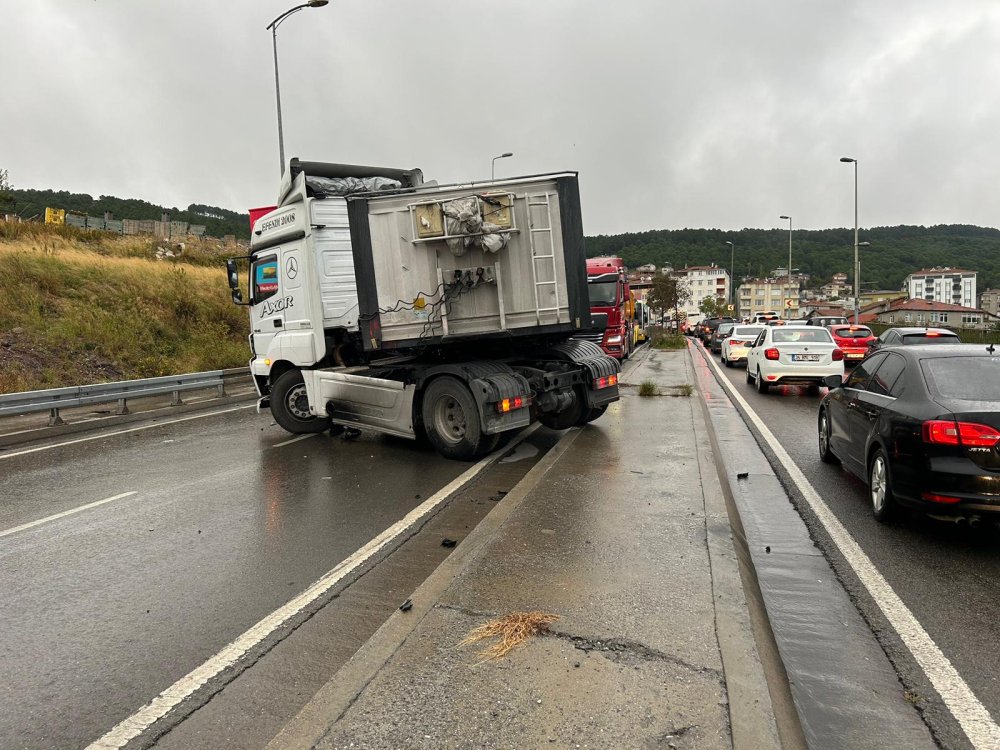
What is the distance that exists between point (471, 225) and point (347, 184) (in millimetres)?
2995

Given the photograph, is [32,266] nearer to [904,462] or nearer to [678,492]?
[678,492]

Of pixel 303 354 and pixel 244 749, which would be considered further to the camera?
pixel 303 354

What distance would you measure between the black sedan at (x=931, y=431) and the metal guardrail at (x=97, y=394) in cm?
1209

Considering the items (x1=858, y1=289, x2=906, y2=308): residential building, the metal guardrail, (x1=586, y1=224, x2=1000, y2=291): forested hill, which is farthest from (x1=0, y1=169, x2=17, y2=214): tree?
→ (x1=858, y1=289, x2=906, y2=308): residential building

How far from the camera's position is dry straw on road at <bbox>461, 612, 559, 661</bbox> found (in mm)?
3127

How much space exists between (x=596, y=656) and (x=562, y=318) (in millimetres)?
4959

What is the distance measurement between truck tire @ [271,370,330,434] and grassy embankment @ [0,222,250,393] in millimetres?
7454

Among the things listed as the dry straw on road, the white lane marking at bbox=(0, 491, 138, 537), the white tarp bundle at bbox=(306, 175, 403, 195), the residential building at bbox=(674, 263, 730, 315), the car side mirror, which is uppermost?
the residential building at bbox=(674, 263, 730, 315)

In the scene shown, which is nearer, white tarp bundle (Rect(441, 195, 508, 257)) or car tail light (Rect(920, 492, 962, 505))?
car tail light (Rect(920, 492, 962, 505))

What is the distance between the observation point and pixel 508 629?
10.8 ft

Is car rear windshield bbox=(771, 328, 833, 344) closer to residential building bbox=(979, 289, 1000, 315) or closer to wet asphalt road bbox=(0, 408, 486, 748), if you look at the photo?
wet asphalt road bbox=(0, 408, 486, 748)

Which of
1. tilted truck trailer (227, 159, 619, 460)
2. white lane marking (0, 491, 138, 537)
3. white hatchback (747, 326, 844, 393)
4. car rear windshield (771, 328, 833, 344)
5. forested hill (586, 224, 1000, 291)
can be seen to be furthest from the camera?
forested hill (586, 224, 1000, 291)

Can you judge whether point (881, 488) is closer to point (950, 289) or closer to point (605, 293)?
point (605, 293)

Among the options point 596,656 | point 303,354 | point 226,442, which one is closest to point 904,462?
point 596,656
